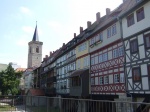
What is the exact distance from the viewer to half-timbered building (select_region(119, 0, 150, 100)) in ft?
58.6

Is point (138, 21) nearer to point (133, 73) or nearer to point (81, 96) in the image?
point (133, 73)

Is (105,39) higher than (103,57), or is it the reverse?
(105,39)

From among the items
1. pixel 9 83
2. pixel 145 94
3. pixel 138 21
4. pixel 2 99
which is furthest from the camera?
pixel 9 83

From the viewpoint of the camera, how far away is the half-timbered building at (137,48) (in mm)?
17875

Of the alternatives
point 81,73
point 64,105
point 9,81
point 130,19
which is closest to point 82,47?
point 81,73

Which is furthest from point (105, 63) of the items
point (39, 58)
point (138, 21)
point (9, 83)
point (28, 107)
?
point (39, 58)

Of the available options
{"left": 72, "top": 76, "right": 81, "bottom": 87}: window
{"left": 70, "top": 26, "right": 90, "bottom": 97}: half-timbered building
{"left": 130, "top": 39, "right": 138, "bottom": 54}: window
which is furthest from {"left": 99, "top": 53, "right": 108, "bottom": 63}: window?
{"left": 72, "top": 76, "right": 81, "bottom": 87}: window

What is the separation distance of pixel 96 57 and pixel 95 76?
265 centimetres

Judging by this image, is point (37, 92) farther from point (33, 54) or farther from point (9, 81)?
point (33, 54)

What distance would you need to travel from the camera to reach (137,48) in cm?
1906

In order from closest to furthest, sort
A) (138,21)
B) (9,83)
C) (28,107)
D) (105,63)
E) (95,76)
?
1. (28,107)
2. (138,21)
3. (105,63)
4. (95,76)
5. (9,83)

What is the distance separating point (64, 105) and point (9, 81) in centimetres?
3891

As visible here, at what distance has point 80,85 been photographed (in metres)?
28.5

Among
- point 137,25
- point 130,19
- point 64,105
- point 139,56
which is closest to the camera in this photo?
point 64,105
